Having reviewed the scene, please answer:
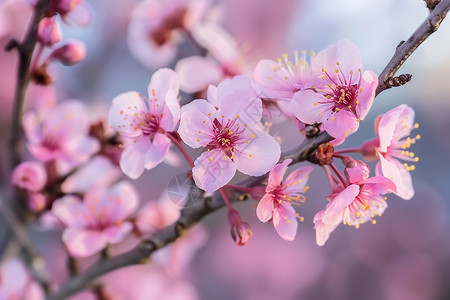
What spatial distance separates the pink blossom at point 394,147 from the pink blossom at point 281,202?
8cm

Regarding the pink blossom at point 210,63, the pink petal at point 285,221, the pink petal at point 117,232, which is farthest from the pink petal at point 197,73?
the pink petal at point 285,221

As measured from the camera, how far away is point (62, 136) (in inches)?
32.7

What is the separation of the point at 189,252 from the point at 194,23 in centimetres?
41

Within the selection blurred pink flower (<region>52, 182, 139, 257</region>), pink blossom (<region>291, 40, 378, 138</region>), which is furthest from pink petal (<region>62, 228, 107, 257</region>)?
pink blossom (<region>291, 40, 378, 138</region>)

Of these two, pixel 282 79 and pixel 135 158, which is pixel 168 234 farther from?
pixel 282 79

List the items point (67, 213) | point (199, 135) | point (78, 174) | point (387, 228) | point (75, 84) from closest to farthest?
1. point (199, 135)
2. point (67, 213)
3. point (78, 174)
4. point (75, 84)
5. point (387, 228)

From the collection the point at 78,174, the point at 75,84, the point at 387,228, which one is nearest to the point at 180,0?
the point at 78,174

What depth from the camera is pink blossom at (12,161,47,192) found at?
0.74 m

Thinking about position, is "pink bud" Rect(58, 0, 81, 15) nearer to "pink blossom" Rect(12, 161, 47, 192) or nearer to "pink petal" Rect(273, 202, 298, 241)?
"pink blossom" Rect(12, 161, 47, 192)

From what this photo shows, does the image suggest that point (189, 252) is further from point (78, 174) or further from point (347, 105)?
point (347, 105)

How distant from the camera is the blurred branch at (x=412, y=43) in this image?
470 mm

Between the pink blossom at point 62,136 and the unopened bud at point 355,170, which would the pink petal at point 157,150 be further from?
the pink blossom at point 62,136

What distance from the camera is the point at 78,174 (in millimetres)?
883

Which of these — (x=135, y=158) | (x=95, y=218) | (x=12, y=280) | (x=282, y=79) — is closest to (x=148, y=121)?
(x=135, y=158)
